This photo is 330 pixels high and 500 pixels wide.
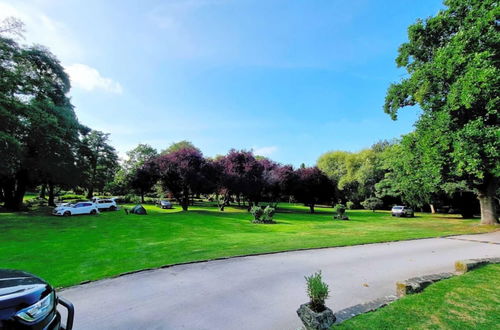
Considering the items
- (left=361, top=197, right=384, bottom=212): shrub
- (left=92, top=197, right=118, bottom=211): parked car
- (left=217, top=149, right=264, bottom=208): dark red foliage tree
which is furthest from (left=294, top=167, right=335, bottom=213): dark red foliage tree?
(left=92, top=197, right=118, bottom=211): parked car

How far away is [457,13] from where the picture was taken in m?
17.4

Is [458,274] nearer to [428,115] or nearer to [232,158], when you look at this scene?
[428,115]

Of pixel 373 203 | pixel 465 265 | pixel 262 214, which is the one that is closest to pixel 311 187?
pixel 373 203

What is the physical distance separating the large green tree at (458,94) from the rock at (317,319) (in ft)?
50.3

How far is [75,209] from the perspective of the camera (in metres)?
25.3

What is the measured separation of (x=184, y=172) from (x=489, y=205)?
2786cm

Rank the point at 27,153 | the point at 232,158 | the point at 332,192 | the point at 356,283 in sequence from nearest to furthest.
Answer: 1. the point at 356,283
2. the point at 27,153
3. the point at 232,158
4. the point at 332,192

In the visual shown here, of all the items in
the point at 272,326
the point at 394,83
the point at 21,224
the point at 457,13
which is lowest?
the point at 21,224

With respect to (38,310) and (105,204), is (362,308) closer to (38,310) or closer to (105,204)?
(38,310)

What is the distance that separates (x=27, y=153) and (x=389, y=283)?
102 feet

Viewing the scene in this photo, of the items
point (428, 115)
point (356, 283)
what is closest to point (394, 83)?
point (428, 115)

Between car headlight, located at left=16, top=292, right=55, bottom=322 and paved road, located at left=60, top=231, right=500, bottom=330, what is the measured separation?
160 cm

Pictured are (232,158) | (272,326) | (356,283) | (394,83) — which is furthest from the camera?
(232,158)

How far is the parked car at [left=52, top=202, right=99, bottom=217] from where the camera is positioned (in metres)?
24.3
